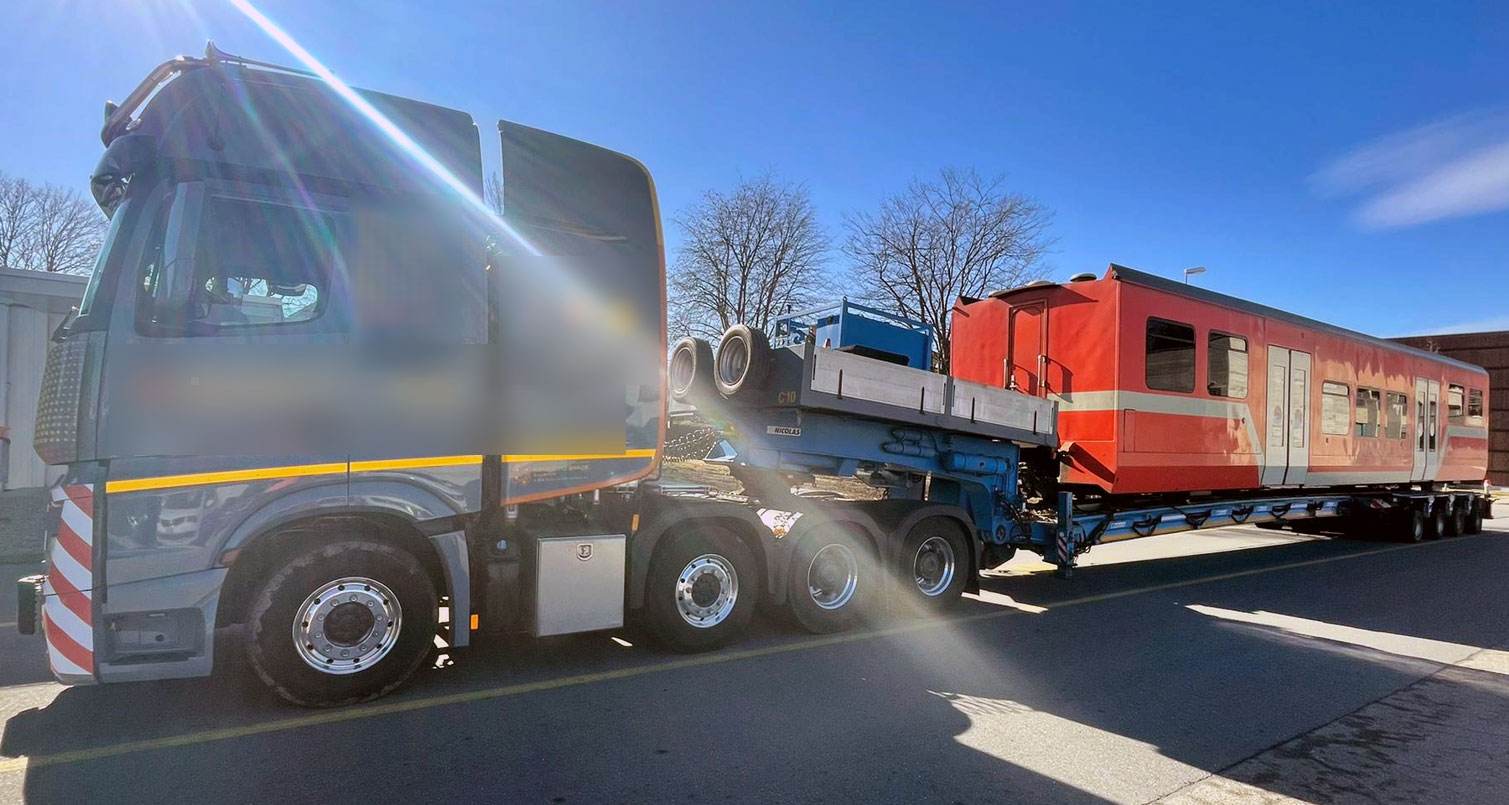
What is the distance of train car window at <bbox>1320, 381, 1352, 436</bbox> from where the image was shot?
11.4 metres

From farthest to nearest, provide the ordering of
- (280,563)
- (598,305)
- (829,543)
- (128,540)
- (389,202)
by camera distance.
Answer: (829,543)
(598,305)
(389,202)
(280,563)
(128,540)

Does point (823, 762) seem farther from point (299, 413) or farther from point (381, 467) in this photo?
point (299, 413)

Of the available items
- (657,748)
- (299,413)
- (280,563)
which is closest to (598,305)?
(299,413)

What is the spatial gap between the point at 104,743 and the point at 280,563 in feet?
3.69

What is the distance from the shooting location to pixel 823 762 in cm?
384

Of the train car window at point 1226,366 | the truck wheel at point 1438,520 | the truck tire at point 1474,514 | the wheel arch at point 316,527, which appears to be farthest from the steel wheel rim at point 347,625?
the truck tire at point 1474,514

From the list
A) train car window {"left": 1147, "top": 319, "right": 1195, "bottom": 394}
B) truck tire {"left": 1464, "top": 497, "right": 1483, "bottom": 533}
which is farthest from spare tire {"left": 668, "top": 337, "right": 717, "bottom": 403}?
truck tire {"left": 1464, "top": 497, "right": 1483, "bottom": 533}

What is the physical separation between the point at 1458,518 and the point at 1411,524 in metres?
2.76

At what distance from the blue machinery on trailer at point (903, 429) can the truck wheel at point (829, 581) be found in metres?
0.69

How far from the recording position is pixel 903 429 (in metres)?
7.00

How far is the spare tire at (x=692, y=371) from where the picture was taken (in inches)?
268

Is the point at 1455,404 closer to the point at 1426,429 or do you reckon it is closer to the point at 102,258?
the point at 1426,429

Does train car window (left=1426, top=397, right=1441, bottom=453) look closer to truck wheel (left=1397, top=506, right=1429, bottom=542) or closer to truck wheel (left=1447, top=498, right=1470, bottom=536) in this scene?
truck wheel (left=1397, top=506, right=1429, bottom=542)

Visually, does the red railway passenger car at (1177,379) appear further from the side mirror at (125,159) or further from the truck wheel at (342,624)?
the side mirror at (125,159)
